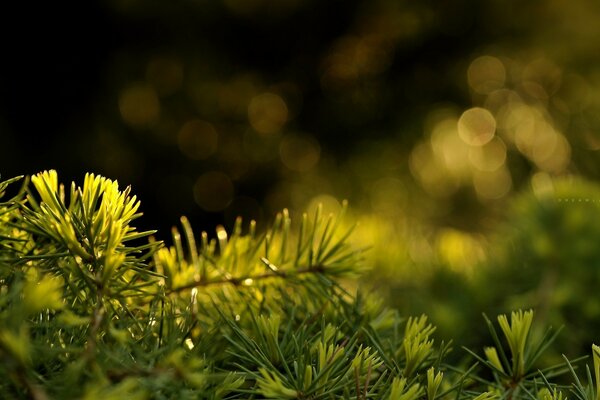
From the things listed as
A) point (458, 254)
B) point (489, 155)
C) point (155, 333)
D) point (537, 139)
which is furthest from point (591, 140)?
point (155, 333)

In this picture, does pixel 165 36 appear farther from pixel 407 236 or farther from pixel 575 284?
pixel 575 284

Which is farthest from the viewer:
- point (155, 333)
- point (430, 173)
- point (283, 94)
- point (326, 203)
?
point (430, 173)

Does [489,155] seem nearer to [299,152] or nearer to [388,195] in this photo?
[388,195]

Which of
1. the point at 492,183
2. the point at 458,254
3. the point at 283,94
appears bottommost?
the point at 492,183

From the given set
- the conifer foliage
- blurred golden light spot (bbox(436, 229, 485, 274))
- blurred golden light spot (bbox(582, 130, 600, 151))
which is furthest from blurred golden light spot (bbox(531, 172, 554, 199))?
blurred golden light spot (bbox(582, 130, 600, 151))

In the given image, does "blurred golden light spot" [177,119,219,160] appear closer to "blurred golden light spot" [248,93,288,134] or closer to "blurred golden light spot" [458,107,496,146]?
"blurred golden light spot" [248,93,288,134]

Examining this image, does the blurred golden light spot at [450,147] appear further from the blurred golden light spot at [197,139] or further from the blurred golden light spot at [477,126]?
the blurred golden light spot at [197,139]

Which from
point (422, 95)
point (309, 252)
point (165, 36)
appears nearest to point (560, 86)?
point (422, 95)
